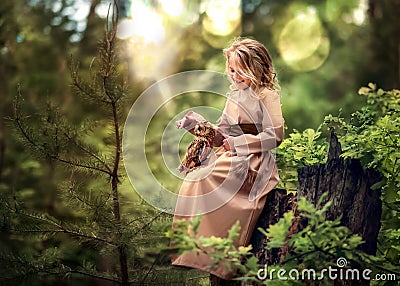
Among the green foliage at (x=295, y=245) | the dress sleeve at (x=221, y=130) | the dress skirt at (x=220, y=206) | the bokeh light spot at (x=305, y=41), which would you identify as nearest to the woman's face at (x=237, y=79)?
the dress sleeve at (x=221, y=130)

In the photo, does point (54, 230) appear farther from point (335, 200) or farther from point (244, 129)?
point (335, 200)

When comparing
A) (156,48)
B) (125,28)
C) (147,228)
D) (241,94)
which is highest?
(156,48)

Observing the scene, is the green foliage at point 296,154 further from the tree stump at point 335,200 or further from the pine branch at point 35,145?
the pine branch at point 35,145

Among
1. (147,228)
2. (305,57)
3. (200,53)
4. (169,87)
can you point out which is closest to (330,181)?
(147,228)

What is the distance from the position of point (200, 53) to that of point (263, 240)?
4.04m

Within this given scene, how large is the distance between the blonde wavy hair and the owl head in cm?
Answer: 21

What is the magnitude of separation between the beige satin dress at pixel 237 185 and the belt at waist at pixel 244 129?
0.02 m

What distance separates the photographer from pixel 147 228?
2596 millimetres

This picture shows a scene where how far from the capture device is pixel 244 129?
92.1 inches

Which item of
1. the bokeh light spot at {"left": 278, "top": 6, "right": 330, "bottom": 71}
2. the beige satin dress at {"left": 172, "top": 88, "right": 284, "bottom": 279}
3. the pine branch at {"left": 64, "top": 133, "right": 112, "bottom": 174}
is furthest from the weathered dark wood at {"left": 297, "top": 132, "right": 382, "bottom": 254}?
the bokeh light spot at {"left": 278, "top": 6, "right": 330, "bottom": 71}

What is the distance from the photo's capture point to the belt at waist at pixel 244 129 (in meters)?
2.32

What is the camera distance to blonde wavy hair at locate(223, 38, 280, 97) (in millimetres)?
2338

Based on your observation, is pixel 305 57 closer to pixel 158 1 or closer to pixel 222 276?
pixel 158 1

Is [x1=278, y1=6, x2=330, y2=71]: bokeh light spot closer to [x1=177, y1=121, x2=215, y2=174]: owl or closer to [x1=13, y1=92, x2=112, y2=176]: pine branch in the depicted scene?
[x1=13, y1=92, x2=112, y2=176]: pine branch
